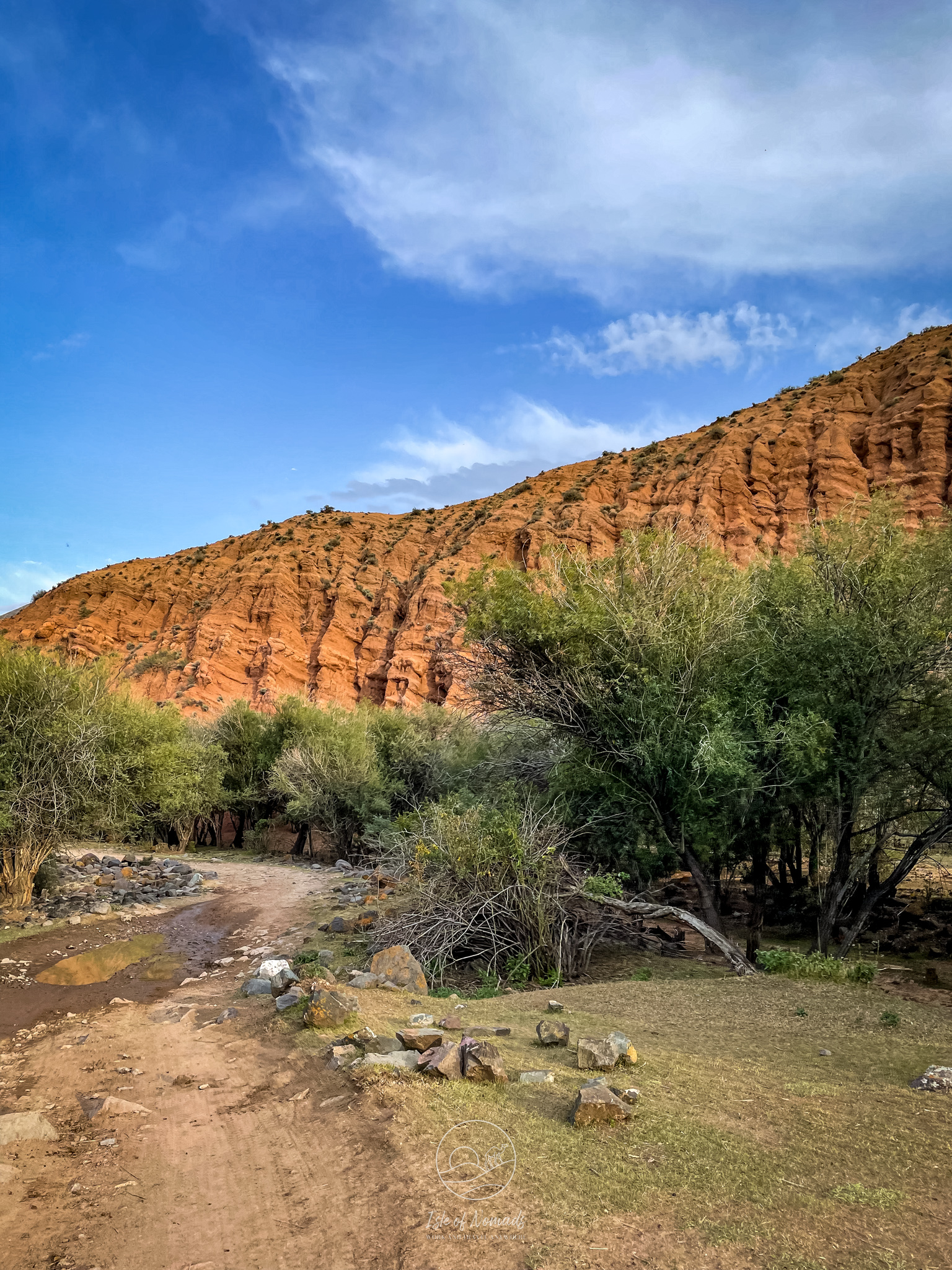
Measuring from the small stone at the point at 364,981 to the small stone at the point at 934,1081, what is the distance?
6111mm

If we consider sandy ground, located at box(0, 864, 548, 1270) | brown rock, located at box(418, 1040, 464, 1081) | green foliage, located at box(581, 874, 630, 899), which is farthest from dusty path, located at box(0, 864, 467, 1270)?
green foliage, located at box(581, 874, 630, 899)

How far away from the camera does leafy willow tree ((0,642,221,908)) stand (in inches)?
538

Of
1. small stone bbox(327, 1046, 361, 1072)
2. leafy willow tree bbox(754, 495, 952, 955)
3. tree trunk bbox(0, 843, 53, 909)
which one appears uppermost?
leafy willow tree bbox(754, 495, 952, 955)

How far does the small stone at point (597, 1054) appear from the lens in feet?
16.9

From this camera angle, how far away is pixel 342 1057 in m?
5.88

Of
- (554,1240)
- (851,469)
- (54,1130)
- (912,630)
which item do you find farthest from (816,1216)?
(851,469)

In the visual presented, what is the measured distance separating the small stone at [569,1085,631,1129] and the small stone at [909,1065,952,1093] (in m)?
2.13

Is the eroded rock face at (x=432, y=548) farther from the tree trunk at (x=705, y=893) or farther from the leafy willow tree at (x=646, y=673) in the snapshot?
the tree trunk at (x=705, y=893)

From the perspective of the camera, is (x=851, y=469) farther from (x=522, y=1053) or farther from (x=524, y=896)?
(x=522, y=1053)

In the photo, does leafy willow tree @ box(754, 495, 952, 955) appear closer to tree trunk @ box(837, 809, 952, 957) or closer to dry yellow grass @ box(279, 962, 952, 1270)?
tree trunk @ box(837, 809, 952, 957)

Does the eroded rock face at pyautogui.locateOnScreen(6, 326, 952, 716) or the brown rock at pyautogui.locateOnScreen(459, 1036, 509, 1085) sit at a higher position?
the eroded rock face at pyautogui.locateOnScreen(6, 326, 952, 716)

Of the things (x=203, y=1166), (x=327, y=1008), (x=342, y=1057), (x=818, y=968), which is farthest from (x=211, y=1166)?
(x=818, y=968)

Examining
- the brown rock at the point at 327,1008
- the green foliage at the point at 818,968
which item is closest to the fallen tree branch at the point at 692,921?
the green foliage at the point at 818,968

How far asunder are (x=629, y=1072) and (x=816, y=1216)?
Result: 6.50 feet
